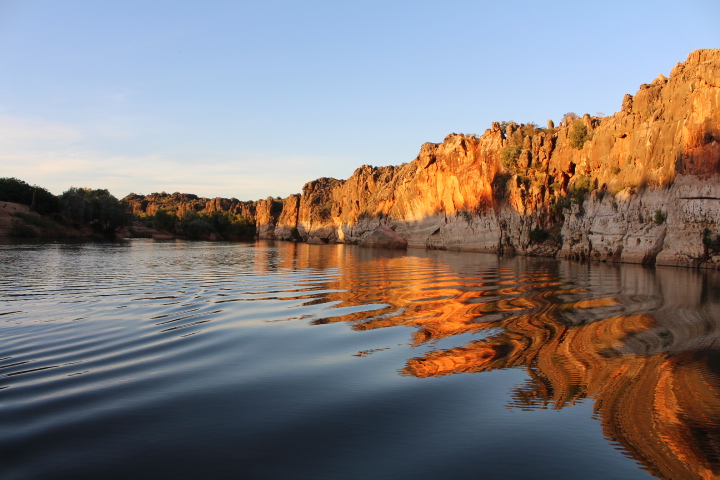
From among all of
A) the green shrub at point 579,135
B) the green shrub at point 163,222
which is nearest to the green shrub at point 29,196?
the green shrub at point 163,222

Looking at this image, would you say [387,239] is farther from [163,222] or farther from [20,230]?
[163,222]

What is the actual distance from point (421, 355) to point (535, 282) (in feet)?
39.1

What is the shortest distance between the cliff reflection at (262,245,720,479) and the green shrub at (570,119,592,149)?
28.9m

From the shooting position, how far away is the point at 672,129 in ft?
97.3

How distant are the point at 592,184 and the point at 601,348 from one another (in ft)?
110

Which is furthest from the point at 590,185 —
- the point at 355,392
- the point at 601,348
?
the point at 355,392

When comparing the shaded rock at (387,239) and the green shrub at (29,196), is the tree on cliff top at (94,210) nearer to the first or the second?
the green shrub at (29,196)

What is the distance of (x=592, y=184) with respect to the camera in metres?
37.1

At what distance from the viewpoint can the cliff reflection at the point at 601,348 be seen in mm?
4434

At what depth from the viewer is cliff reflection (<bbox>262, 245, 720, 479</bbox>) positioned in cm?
443

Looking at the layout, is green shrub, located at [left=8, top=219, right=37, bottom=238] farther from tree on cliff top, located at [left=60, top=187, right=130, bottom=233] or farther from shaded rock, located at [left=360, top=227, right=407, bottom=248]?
shaded rock, located at [left=360, top=227, right=407, bottom=248]

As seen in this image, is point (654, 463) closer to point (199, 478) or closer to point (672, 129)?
point (199, 478)

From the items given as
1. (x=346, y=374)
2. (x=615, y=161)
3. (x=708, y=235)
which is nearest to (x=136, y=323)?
(x=346, y=374)

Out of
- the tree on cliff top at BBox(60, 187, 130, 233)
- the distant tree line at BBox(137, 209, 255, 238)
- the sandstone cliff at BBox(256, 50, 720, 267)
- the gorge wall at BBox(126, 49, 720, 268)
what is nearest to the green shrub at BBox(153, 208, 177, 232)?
the distant tree line at BBox(137, 209, 255, 238)
